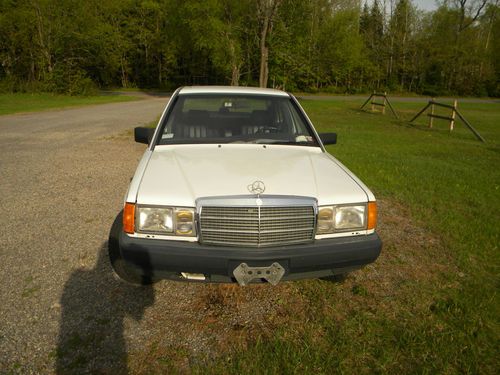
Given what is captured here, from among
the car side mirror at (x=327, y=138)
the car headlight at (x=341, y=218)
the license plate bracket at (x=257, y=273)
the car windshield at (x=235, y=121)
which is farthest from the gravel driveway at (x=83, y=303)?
the car side mirror at (x=327, y=138)

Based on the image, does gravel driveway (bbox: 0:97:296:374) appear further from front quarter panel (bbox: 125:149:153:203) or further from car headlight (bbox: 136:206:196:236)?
front quarter panel (bbox: 125:149:153:203)

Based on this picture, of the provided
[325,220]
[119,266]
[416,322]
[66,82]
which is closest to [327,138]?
[325,220]

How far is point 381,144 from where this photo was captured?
10195 mm

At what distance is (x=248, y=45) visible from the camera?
26281 mm

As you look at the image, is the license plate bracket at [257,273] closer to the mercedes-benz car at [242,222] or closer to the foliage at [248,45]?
the mercedes-benz car at [242,222]

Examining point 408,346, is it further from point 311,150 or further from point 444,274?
point 311,150

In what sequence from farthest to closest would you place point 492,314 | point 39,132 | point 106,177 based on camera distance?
point 39,132
point 106,177
point 492,314

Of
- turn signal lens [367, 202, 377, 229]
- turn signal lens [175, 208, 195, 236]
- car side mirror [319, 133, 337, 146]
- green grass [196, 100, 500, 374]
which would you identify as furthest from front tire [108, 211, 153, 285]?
car side mirror [319, 133, 337, 146]

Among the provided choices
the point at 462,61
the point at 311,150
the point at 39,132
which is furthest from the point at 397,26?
the point at 311,150

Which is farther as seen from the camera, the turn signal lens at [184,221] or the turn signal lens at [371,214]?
the turn signal lens at [371,214]

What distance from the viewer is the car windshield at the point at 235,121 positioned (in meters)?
3.49

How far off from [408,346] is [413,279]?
1.00 meters

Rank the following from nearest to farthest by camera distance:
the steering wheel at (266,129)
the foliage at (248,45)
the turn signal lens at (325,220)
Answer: the turn signal lens at (325,220) → the steering wheel at (266,129) → the foliage at (248,45)

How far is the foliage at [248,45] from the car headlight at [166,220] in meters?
20.9
